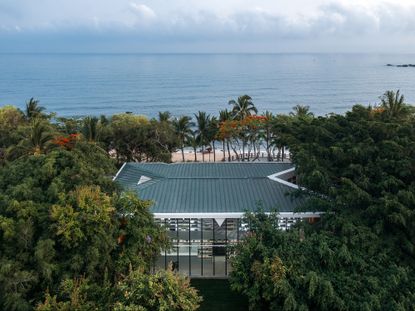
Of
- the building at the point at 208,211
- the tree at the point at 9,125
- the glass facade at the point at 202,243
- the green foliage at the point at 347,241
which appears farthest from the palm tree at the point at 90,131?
the green foliage at the point at 347,241

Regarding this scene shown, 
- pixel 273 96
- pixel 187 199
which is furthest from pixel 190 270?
pixel 273 96

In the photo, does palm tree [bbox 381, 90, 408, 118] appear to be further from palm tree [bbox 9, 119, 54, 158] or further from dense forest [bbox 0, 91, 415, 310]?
palm tree [bbox 9, 119, 54, 158]

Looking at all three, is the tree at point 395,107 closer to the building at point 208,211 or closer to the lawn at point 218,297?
the building at point 208,211

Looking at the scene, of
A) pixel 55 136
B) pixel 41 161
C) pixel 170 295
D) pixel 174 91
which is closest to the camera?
pixel 170 295

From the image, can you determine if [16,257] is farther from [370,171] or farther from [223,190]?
[370,171]

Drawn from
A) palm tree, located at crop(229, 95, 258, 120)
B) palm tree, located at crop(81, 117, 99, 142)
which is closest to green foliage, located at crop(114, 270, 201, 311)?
palm tree, located at crop(81, 117, 99, 142)

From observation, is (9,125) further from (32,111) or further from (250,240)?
(250,240)

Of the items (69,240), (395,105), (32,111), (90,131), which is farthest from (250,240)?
(32,111)
